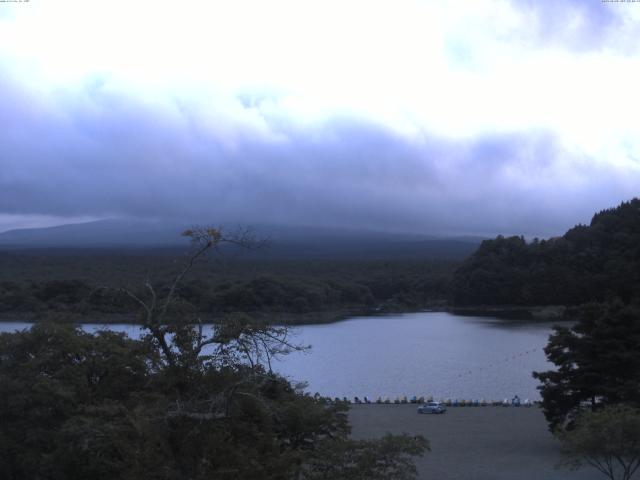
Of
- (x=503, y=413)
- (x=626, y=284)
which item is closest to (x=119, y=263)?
(x=626, y=284)

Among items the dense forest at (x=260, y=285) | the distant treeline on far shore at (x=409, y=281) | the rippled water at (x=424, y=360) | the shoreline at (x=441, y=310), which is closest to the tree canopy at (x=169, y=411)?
the rippled water at (x=424, y=360)

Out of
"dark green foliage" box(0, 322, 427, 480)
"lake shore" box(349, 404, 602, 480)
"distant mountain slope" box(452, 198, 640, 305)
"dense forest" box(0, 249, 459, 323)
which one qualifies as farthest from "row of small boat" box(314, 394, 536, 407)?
"distant mountain slope" box(452, 198, 640, 305)

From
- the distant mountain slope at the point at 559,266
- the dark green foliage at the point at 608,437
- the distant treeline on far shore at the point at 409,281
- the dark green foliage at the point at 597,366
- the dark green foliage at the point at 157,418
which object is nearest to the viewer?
the dark green foliage at the point at 157,418

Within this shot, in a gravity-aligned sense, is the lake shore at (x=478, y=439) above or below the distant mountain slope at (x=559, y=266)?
below

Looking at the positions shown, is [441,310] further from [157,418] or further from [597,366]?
[157,418]

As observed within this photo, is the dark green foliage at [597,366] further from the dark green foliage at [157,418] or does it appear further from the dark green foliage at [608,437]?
the dark green foliage at [157,418]

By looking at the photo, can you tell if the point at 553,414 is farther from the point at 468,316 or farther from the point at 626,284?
the point at 468,316
